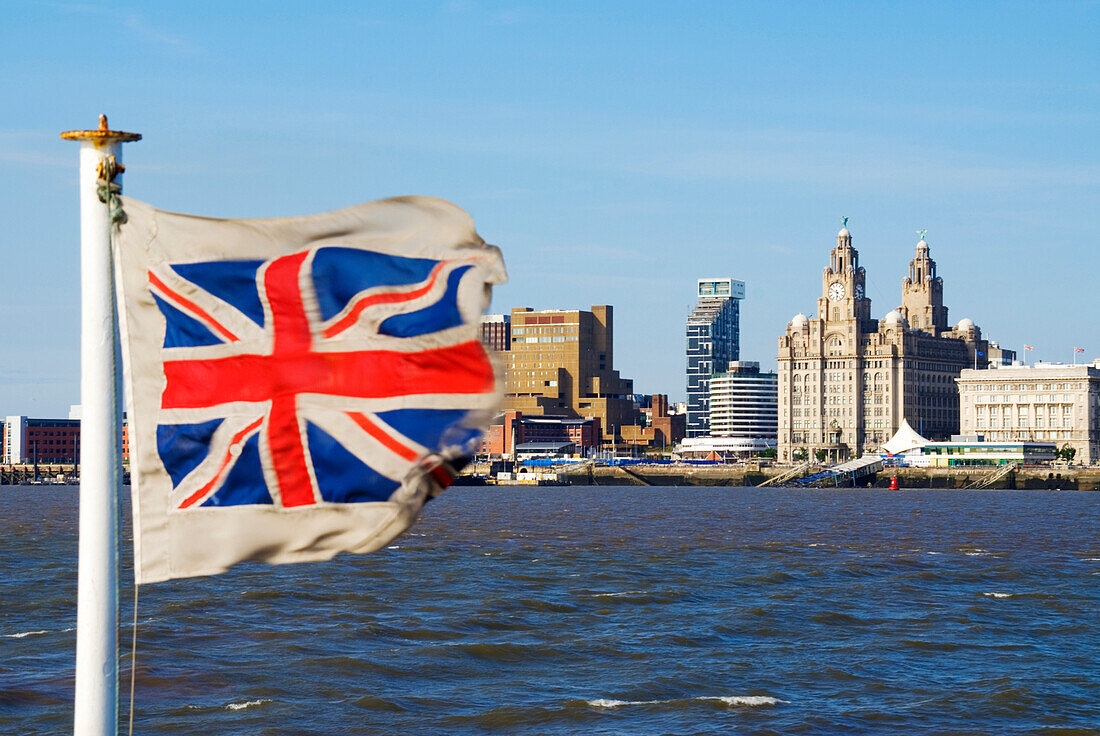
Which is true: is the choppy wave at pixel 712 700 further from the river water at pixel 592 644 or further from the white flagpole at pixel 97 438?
the white flagpole at pixel 97 438

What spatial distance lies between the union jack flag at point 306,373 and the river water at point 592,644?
1870 cm

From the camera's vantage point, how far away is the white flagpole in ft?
32.3

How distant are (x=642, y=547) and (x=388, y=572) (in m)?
21.6

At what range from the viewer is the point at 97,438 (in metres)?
9.84

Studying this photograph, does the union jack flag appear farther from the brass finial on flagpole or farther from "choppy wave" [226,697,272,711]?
"choppy wave" [226,697,272,711]

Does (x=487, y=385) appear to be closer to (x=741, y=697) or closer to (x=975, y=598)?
(x=741, y=697)

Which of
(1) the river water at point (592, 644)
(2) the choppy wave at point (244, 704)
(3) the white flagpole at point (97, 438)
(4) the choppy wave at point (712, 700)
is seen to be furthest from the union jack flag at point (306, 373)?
(4) the choppy wave at point (712, 700)

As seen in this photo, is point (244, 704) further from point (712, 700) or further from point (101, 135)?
point (101, 135)

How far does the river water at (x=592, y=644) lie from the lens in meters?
29.9

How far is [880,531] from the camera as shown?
9875 centimetres

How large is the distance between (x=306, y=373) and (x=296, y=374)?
0.07m

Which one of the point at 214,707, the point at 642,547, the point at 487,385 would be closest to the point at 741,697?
the point at 214,707

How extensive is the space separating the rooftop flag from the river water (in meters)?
18.6

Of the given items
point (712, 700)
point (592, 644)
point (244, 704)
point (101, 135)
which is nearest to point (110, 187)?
point (101, 135)
